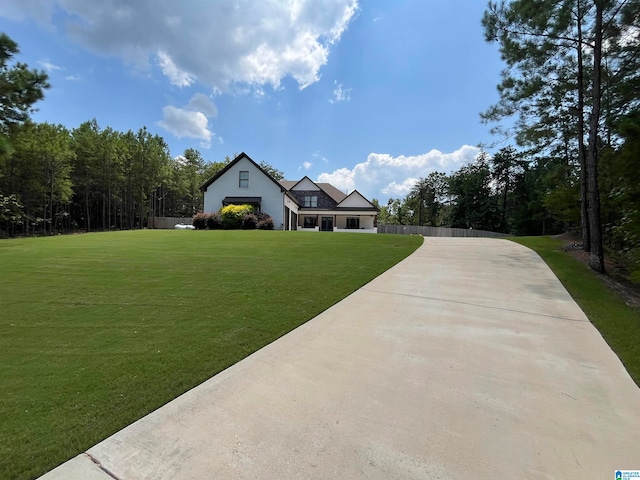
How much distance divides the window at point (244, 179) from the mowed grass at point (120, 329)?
18.2 m

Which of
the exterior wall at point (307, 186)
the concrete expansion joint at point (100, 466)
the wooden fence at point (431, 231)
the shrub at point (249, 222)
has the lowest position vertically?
the concrete expansion joint at point (100, 466)

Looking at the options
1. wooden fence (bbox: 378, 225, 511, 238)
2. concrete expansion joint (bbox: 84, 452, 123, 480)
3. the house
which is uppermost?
the house

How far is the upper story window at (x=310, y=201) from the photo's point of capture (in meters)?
35.5

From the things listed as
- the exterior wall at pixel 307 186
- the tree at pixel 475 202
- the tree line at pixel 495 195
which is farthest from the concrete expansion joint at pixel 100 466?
the tree at pixel 475 202

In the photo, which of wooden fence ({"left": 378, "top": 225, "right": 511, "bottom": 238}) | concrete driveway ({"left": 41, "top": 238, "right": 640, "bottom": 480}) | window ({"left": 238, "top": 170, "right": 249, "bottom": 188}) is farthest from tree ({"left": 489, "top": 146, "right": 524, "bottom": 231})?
concrete driveway ({"left": 41, "top": 238, "right": 640, "bottom": 480})

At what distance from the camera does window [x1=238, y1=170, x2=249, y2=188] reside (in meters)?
26.4

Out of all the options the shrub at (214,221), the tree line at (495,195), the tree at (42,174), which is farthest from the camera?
the tree line at (495,195)

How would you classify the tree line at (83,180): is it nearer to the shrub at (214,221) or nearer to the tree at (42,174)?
the tree at (42,174)

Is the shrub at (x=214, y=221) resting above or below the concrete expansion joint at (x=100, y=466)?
above

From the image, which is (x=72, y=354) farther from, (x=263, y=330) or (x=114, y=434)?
(x=263, y=330)

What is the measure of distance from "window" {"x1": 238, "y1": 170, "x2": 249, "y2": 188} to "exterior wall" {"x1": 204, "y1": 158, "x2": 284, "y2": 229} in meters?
0.24

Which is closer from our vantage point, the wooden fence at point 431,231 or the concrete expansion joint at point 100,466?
the concrete expansion joint at point 100,466

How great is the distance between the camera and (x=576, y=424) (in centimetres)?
232

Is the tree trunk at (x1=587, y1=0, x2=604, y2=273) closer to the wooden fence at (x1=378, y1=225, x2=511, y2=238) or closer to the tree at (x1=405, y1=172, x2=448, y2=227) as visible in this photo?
the wooden fence at (x1=378, y1=225, x2=511, y2=238)
